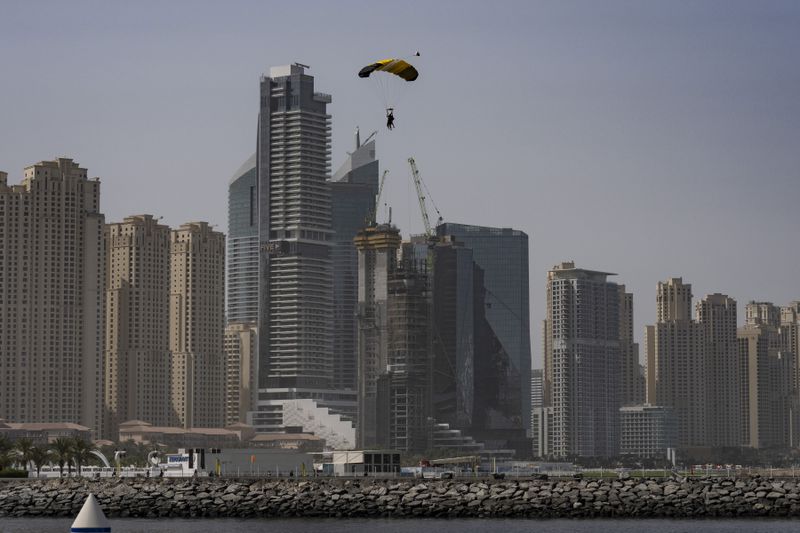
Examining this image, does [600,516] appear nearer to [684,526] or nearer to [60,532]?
[684,526]

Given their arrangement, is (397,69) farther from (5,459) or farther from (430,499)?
(5,459)

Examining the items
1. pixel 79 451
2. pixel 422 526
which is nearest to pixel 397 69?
pixel 422 526

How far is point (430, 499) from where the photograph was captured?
11912 cm

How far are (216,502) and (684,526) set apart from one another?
3598 centimetres

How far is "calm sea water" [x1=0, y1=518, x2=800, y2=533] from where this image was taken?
4158 inches

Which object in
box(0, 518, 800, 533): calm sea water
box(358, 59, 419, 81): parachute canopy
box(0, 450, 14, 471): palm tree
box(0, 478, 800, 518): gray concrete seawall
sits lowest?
box(0, 518, 800, 533): calm sea water

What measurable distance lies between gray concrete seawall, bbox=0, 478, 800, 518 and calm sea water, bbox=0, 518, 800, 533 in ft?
10.5

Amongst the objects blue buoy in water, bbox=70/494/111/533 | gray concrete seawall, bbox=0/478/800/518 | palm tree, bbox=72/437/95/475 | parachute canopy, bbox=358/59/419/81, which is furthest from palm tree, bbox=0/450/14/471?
blue buoy in water, bbox=70/494/111/533

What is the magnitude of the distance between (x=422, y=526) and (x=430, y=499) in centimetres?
935

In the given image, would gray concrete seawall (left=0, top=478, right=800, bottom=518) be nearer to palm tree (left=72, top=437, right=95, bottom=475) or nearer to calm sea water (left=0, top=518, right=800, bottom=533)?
calm sea water (left=0, top=518, right=800, bottom=533)

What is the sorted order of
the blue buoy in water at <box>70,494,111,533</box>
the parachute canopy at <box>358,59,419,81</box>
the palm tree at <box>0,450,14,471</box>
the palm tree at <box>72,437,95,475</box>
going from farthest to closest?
the palm tree at <box>72,437,95,475</box> < the palm tree at <box>0,450,14,471</box> < the parachute canopy at <box>358,59,419,81</box> < the blue buoy in water at <box>70,494,111,533</box>

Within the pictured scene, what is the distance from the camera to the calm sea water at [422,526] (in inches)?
4158

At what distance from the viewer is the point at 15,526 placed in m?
114

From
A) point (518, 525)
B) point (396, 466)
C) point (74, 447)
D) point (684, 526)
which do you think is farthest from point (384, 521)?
point (74, 447)
